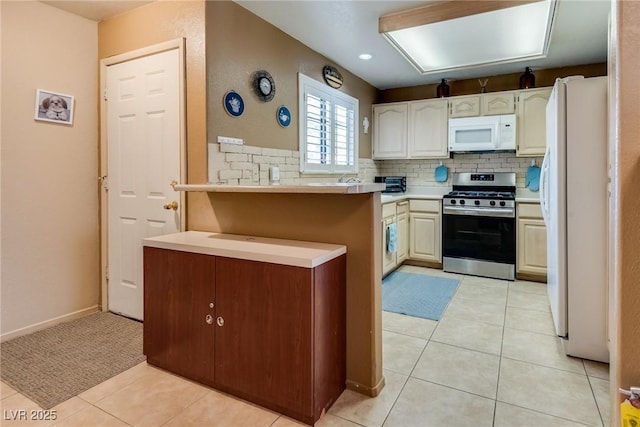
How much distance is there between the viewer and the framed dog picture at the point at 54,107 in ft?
8.60

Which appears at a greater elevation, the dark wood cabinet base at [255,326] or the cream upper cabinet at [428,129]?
the cream upper cabinet at [428,129]

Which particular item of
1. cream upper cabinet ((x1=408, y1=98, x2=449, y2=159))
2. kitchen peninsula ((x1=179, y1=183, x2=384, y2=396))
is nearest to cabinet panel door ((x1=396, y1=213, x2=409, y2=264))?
cream upper cabinet ((x1=408, y1=98, x2=449, y2=159))

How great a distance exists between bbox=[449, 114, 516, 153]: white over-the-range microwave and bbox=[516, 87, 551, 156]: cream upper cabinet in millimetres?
92

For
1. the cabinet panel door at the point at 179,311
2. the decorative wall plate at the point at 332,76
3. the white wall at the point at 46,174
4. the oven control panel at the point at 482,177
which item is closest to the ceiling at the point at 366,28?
the decorative wall plate at the point at 332,76

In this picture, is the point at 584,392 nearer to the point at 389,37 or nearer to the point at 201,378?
the point at 201,378

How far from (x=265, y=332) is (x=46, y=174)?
220cm

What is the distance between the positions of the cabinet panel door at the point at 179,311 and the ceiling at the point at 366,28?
1.92 meters

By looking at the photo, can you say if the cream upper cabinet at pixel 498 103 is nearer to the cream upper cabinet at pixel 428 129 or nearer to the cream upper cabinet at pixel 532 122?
the cream upper cabinet at pixel 532 122

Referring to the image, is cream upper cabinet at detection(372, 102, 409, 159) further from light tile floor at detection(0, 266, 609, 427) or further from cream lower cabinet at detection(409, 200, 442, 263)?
light tile floor at detection(0, 266, 609, 427)

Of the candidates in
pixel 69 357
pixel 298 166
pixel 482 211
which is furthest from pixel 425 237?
pixel 69 357

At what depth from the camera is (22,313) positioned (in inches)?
102

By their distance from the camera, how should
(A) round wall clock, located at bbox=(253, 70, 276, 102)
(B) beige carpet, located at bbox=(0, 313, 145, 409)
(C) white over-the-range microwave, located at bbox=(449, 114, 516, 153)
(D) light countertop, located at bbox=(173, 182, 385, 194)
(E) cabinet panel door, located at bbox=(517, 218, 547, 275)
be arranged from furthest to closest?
(C) white over-the-range microwave, located at bbox=(449, 114, 516, 153) → (E) cabinet panel door, located at bbox=(517, 218, 547, 275) → (A) round wall clock, located at bbox=(253, 70, 276, 102) → (B) beige carpet, located at bbox=(0, 313, 145, 409) → (D) light countertop, located at bbox=(173, 182, 385, 194)

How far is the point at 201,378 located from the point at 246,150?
1.58 meters

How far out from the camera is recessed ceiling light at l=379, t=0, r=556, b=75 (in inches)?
106
